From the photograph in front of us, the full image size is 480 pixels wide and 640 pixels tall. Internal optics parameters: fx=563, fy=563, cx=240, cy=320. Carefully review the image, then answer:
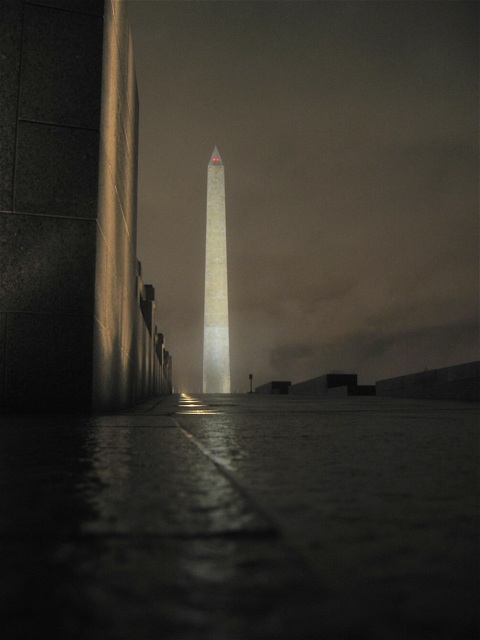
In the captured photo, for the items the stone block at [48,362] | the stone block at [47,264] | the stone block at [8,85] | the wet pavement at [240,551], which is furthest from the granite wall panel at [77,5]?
the wet pavement at [240,551]

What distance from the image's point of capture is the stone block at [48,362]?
4.23m

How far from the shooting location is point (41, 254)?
439 centimetres

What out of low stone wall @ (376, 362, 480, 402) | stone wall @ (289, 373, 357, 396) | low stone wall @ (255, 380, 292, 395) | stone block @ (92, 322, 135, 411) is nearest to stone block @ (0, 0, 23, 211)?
stone block @ (92, 322, 135, 411)

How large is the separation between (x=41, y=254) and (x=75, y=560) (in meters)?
4.04

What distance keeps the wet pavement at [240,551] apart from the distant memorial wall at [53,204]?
2.96 metres

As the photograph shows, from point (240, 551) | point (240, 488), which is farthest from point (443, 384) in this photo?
point (240, 551)

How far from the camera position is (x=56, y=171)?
4.52 meters

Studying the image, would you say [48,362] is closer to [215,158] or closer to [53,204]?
[53,204]

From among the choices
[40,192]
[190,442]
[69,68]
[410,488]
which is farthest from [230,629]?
[69,68]

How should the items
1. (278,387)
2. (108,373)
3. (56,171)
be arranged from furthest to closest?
(278,387) < (108,373) < (56,171)

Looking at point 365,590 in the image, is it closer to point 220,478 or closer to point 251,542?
point 251,542

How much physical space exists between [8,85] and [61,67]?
0.47 meters

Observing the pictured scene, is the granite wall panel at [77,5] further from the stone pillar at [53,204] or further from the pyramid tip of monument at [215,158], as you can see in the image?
the pyramid tip of monument at [215,158]

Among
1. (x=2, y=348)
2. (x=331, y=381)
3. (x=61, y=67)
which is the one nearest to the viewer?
(x=2, y=348)
